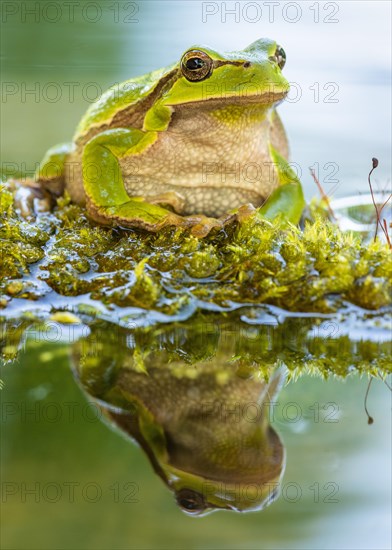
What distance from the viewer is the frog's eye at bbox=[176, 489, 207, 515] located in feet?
7.14

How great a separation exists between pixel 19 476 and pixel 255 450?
2.71 feet

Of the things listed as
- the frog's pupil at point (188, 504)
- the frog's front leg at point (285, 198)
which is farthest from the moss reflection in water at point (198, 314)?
the frog's pupil at point (188, 504)

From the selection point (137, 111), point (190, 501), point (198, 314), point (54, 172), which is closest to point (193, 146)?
point (137, 111)

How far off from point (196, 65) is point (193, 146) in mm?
443

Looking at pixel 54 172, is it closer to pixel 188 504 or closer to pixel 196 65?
pixel 196 65

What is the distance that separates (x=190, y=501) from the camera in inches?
86.8

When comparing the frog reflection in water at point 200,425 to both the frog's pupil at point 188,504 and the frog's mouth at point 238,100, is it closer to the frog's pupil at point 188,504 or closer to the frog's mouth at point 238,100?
the frog's pupil at point 188,504

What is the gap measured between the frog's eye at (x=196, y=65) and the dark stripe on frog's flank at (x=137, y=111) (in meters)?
0.09

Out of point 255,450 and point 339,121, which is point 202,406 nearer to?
→ point 255,450

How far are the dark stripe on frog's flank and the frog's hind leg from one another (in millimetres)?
359

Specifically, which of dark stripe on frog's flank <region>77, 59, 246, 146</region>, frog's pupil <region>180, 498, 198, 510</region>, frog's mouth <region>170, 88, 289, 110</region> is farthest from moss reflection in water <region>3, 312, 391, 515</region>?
dark stripe on frog's flank <region>77, 59, 246, 146</region>

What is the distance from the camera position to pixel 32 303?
125 inches

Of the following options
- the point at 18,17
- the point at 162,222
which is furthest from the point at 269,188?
the point at 18,17

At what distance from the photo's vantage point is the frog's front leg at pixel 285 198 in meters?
3.57
